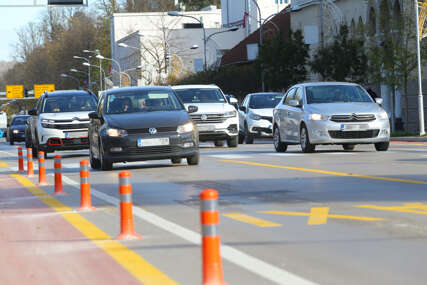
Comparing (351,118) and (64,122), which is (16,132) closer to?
(64,122)

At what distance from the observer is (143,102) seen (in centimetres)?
1936

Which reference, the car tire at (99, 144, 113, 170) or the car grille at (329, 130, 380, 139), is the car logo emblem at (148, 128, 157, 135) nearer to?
the car tire at (99, 144, 113, 170)

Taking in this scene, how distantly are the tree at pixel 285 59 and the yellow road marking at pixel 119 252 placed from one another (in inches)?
1644

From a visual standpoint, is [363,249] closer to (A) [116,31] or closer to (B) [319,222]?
(B) [319,222]

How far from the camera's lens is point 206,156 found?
23.0m

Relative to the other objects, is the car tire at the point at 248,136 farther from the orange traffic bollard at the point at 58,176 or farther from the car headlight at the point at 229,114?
the orange traffic bollard at the point at 58,176

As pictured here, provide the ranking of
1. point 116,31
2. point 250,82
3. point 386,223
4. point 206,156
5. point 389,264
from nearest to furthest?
point 389,264
point 386,223
point 206,156
point 250,82
point 116,31

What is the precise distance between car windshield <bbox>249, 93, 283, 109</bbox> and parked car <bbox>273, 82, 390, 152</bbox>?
1028 centimetres

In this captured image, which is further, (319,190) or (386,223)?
(319,190)

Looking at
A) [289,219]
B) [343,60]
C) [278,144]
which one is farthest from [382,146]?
[343,60]

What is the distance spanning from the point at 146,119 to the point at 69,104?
31.8 feet

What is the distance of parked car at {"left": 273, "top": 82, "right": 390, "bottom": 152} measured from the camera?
21.2m

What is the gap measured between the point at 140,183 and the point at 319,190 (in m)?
3.56

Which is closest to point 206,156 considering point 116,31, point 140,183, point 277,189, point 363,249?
point 140,183
